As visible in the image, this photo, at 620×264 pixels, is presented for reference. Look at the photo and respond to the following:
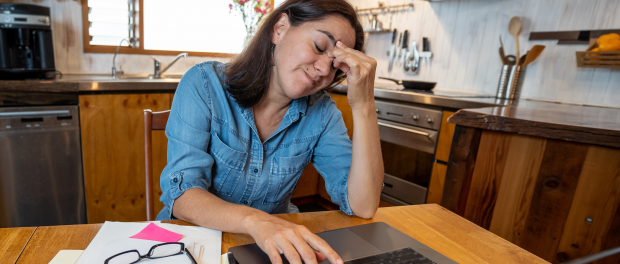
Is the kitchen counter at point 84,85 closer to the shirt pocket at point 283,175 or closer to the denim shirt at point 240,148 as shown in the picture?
the denim shirt at point 240,148

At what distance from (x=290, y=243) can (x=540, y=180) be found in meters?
1.01

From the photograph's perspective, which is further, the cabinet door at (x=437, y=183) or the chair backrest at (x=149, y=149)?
the cabinet door at (x=437, y=183)

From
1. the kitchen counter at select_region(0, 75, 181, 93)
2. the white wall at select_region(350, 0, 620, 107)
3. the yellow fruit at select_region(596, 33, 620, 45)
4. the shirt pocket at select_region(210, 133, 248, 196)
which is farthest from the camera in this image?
the white wall at select_region(350, 0, 620, 107)

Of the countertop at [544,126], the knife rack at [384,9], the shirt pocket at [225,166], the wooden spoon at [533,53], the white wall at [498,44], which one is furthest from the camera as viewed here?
the knife rack at [384,9]

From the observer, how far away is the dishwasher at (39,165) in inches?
67.4

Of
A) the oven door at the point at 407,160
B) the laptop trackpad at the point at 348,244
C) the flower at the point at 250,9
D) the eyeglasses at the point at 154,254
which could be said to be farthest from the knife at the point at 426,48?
the eyeglasses at the point at 154,254

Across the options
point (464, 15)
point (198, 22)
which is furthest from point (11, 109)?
point (464, 15)

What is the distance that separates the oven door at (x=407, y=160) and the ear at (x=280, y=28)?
4.20 ft

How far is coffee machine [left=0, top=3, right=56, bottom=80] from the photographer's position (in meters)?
1.73

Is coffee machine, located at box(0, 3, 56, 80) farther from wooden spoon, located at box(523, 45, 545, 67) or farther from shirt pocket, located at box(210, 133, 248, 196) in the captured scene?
wooden spoon, located at box(523, 45, 545, 67)

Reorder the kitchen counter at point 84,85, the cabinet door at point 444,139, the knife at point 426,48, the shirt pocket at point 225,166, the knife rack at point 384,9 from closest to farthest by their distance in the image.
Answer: the shirt pocket at point 225,166
the kitchen counter at point 84,85
the cabinet door at point 444,139
the knife at point 426,48
the knife rack at point 384,9

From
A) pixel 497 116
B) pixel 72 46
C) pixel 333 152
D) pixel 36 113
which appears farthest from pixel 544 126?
pixel 72 46

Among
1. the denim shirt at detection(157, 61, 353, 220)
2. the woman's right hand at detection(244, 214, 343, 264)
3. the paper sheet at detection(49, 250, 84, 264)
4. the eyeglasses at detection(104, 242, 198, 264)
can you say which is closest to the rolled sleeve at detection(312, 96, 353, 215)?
the denim shirt at detection(157, 61, 353, 220)

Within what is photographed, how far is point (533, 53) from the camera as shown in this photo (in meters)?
2.12
